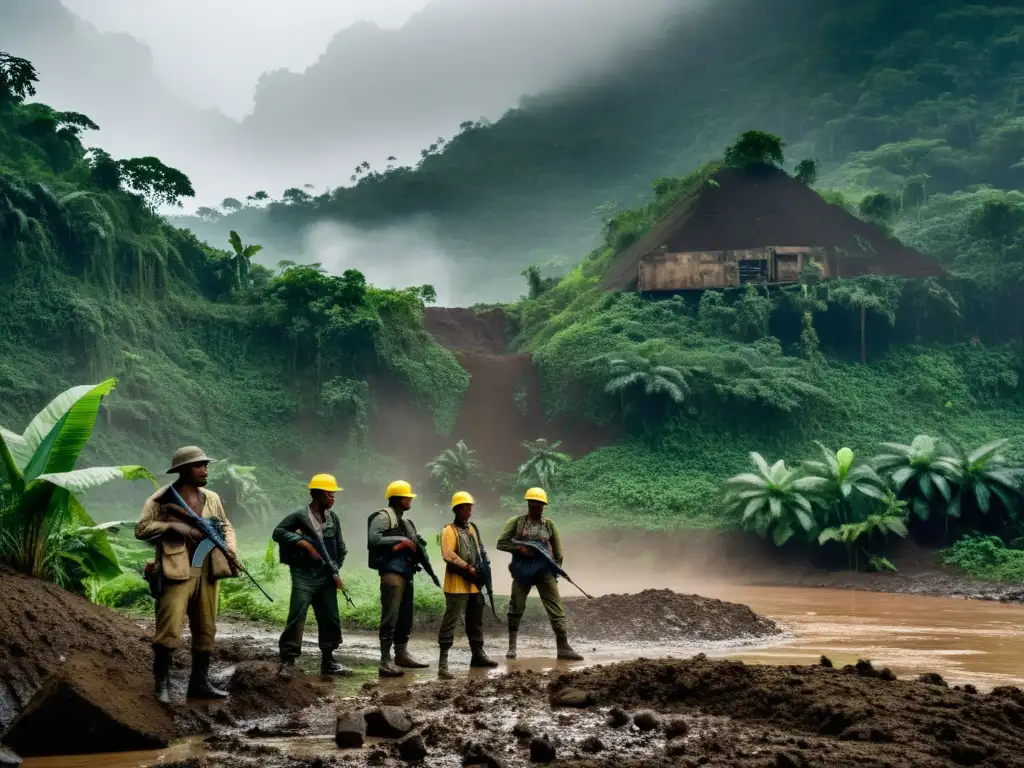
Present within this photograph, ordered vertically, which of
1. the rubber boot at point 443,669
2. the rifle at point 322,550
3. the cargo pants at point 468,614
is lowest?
the rubber boot at point 443,669

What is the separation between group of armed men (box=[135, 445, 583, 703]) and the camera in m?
8.19

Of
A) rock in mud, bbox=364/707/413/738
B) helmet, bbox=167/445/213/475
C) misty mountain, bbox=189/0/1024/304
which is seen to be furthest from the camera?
misty mountain, bbox=189/0/1024/304

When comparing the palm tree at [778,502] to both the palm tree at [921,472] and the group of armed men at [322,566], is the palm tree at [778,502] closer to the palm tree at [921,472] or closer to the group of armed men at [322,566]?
the palm tree at [921,472]

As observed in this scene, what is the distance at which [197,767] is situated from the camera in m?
6.30

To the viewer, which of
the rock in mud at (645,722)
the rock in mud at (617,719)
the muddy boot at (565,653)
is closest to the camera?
the rock in mud at (645,722)

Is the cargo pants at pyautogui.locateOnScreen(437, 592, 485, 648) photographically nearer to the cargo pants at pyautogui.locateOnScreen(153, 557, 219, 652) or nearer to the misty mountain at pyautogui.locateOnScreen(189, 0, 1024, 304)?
the cargo pants at pyautogui.locateOnScreen(153, 557, 219, 652)

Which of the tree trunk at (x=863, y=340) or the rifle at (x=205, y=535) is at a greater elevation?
the tree trunk at (x=863, y=340)

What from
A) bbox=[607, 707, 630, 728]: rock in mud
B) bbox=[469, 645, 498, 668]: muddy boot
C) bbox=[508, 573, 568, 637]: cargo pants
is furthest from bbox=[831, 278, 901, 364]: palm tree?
bbox=[607, 707, 630, 728]: rock in mud

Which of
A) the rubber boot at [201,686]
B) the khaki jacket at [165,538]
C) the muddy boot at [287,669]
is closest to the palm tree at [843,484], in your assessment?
the muddy boot at [287,669]

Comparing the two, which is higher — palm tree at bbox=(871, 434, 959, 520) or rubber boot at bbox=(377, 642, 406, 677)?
palm tree at bbox=(871, 434, 959, 520)

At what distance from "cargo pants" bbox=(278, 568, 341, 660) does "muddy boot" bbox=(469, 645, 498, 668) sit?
5.03 feet

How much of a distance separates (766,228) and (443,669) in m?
41.1

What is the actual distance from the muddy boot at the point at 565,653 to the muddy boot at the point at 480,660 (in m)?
0.90

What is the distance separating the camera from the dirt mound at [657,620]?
14.4 meters
